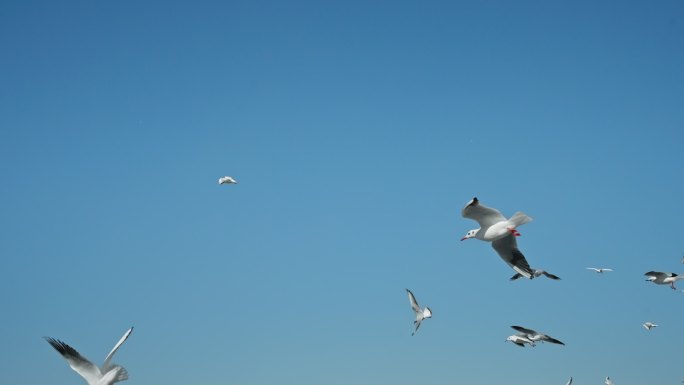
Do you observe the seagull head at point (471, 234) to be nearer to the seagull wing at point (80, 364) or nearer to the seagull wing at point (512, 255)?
the seagull wing at point (512, 255)

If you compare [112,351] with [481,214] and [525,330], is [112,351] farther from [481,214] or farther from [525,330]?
[525,330]

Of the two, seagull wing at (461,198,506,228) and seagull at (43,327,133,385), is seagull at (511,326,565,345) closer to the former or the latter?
seagull wing at (461,198,506,228)

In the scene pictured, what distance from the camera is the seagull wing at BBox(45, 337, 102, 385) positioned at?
68.4 feet

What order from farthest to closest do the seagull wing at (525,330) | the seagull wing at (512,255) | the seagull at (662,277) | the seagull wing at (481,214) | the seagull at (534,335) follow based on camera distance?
the seagull at (662,277), the seagull wing at (525,330), the seagull at (534,335), the seagull wing at (512,255), the seagull wing at (481,214)

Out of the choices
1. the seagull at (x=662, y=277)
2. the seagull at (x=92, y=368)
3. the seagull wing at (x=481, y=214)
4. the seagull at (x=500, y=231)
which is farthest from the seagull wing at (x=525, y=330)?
the seagull at (x=92, y=368)

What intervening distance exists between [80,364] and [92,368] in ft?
1.27

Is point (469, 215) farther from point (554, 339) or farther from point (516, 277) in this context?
point (554, 339)

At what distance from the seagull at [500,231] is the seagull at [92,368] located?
11088 millimetres

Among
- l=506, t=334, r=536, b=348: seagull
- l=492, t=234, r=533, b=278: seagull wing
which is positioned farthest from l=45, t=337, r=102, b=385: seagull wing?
l=506, t=334, r=536, b=348: seagull

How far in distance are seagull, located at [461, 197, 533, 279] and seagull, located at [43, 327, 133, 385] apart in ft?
36.4

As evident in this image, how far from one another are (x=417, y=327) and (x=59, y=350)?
59.0ft

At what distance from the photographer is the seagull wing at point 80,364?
2086 centimetres

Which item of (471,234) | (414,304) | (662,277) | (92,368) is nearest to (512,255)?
(471,234)

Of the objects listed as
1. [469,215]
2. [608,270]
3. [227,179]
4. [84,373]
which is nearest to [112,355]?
[84,373]
